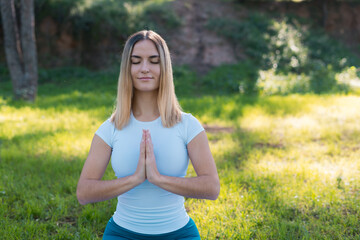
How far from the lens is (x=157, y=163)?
226 cm

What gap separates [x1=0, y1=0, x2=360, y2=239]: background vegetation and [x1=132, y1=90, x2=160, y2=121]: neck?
5.28 feet

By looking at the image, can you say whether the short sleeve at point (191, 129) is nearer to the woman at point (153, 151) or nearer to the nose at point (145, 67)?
the woman at point (153, 151)

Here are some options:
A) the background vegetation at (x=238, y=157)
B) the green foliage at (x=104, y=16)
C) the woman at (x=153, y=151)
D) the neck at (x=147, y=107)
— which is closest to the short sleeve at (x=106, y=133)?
the woman at (x=153, y=151)

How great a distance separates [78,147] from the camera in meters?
5.89

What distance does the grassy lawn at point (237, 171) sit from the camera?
354 centimetres

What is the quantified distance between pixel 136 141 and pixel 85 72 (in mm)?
14758

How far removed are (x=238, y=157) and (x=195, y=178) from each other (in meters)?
3.56

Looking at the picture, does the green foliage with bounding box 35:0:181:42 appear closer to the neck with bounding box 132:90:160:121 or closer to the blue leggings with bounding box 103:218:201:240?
the neck with bounding box 132:90:160:121

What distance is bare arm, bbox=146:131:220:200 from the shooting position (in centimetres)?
206

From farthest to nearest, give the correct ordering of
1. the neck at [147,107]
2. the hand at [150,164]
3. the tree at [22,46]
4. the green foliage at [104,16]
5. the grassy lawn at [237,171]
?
the green foliage at [104,16]
the tree at [22,46]
the grassy lawn at [237,171]
the neck at [147,107]
the hand at [150,164]

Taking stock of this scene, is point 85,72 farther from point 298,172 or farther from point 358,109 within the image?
point 298,172

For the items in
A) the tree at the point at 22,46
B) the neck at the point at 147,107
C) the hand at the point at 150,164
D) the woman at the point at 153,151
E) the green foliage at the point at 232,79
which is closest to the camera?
the hand at the point at 150,164

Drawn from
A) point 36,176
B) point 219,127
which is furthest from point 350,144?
point 36,176

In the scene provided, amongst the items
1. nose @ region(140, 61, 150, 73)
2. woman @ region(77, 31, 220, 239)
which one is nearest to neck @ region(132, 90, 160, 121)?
woman @ region(77, 31, 220, 239)
